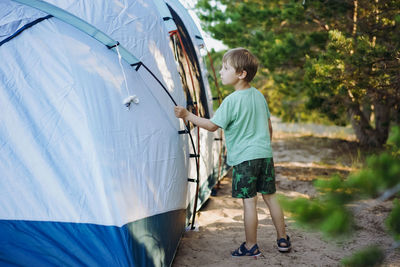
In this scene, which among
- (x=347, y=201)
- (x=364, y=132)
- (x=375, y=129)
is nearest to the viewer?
(x=347, y=201)

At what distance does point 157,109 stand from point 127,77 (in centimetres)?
31

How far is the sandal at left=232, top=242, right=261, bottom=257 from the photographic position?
10.1 feet

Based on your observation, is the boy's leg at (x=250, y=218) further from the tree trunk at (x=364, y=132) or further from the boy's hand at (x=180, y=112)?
the tree trunk at (x=364, y=132)

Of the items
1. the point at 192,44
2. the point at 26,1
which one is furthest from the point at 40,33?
the point at 192,44

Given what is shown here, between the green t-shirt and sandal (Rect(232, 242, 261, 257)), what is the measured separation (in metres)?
0.62

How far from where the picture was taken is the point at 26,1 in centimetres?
282

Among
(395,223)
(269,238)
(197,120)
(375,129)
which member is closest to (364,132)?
(375,129)

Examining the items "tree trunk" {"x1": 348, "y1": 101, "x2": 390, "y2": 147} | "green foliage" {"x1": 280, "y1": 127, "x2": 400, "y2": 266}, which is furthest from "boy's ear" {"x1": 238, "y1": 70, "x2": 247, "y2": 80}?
"tree trunk" {"x1": 348, "y1": 101, "x2": 390, "y2": 147}

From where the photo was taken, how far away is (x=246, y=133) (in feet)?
10.1

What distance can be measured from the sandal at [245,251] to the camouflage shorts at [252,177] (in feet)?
1.24

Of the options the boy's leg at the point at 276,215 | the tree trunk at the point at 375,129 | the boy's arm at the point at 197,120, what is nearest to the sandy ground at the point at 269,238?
the boy's leg at the point at 276,215

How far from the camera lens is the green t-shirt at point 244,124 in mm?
3041

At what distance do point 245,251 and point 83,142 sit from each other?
4.61 feet

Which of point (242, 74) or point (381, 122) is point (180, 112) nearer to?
point (242, 74)
